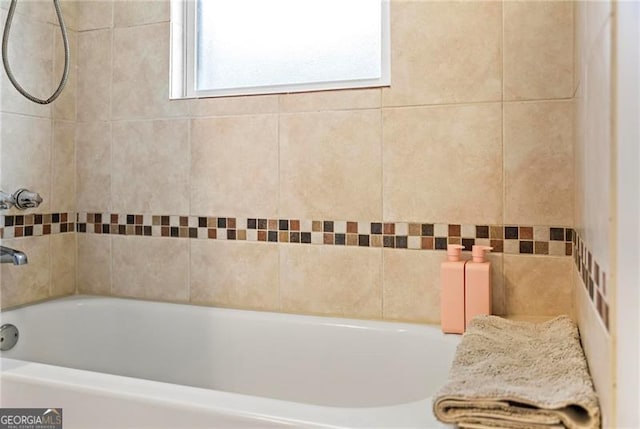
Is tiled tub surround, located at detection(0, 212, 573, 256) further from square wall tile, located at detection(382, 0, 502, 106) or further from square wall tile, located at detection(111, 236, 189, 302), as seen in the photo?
square wall tile, located at detection(382, 0, 502, 106)

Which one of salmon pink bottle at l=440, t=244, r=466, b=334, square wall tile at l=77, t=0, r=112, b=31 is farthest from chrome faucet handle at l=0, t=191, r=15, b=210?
salmon pink bottle at l=440, t=244, r=466, b=334

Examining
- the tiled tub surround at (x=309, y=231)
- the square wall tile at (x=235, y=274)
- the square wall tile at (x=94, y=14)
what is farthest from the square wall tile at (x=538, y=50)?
the square wall tile at (x=94, y=14)

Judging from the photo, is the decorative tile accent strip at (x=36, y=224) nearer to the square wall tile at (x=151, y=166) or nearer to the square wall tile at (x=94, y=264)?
the square wall tile at (x=94, y=264)

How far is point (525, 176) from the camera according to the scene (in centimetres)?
152

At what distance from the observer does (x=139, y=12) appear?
1955mm

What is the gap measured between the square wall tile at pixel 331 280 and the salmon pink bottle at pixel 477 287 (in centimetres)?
29

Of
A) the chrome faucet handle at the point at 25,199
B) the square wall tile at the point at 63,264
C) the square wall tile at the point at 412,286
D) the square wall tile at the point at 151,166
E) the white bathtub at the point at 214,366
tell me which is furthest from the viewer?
the square wall tile at the point at 63,264

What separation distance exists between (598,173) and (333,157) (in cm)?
94

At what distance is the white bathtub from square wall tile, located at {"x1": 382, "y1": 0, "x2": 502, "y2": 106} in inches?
28.3

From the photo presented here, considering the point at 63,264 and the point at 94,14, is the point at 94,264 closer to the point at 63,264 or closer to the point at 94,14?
the point at 63,264

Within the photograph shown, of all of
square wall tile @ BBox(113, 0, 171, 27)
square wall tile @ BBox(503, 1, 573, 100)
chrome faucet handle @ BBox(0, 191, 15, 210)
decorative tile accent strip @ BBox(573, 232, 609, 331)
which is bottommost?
decorative tile accent strip @ BBox(573, 232, 609, 331)

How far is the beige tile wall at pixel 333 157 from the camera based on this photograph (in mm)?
1523

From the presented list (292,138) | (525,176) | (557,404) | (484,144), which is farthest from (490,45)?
(557,404)

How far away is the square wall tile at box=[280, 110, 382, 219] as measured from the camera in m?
1.67
